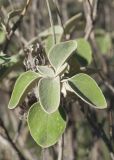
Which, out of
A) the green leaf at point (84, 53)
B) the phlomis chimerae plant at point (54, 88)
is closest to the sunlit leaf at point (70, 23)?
the green leaf at point (84, 53)

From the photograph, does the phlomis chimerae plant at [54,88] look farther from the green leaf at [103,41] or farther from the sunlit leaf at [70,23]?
the green leaf at [103,41]

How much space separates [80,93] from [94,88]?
0.11 ft

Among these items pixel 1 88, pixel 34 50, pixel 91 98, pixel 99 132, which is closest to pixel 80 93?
pixel 91 98

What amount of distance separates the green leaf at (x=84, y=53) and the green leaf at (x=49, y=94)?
0.87 feet

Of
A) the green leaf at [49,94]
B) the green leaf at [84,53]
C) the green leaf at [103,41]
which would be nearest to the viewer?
the green leaf at [49,94]

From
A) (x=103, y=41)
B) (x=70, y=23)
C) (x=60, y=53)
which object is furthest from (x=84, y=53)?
(x=103, y=41)

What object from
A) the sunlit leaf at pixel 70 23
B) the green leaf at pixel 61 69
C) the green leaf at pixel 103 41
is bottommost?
the green leaf at pixel 103 41

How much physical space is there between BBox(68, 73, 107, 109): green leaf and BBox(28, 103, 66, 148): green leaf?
0.26 feet

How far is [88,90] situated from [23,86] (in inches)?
Answer: 4.7

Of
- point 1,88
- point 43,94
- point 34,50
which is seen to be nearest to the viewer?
point 43,94

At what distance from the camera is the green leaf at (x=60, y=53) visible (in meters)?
0.87

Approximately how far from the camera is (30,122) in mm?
891

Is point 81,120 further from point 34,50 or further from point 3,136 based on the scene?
point 34,50

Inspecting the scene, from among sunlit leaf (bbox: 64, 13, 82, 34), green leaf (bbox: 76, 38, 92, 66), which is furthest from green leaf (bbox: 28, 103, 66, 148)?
sunlit leaf (bbox: 64, 13, 82, 34)
